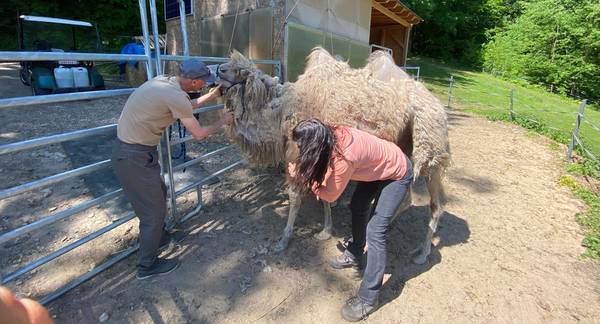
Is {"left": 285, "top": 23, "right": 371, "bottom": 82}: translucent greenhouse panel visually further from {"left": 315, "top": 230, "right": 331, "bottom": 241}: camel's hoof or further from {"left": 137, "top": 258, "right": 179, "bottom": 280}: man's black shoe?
{"left": 137, "top": 258, "right": 179, "bottom": 280}: man's black shoe

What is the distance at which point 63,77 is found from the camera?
8.66 meters

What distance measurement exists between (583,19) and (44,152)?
95.3 feet

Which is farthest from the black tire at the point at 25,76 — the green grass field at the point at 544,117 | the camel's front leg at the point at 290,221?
the green grass field at the point at 544,117

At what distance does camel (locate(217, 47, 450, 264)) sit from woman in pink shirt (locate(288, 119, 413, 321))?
0.72 metres

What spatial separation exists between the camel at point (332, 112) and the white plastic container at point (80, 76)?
311 inches

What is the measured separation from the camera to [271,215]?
3998 millimetres

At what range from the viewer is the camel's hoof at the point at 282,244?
132 inches

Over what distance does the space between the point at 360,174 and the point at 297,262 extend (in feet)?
4.41

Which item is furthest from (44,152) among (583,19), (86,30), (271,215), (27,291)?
(583,19)

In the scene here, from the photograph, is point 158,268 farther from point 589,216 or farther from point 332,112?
point 589,216

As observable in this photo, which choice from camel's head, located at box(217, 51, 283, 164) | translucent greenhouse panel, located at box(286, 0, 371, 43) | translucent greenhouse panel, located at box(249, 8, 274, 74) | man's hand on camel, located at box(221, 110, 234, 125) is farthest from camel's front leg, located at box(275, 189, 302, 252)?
translucent greenhouse panel, located at box(286, 0, 371, 43)

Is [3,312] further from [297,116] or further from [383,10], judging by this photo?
[383,10]

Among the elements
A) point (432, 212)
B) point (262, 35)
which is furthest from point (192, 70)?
point (262, 35)

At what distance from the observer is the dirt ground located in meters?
2.67
